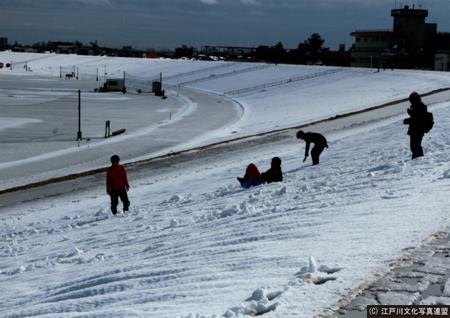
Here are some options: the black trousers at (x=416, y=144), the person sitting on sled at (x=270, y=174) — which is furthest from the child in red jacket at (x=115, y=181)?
the black trousers at (x=416, y=144)

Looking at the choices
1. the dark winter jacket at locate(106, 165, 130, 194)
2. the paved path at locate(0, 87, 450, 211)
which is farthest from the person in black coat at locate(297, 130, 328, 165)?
the paved path at locate(0, 87, 450, 211)

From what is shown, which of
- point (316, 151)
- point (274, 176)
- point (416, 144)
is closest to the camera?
point (416, 144)

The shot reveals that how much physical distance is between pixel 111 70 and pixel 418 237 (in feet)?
389

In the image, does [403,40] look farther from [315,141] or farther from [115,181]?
[115,181]

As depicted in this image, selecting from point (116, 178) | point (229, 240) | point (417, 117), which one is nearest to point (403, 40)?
point (417, 117)

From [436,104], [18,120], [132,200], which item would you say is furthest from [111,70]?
[132,200]

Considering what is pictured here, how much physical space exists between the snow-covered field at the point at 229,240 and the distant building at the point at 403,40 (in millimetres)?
86526

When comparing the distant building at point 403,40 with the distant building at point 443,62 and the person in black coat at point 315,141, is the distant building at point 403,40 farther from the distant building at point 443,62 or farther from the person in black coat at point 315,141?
the person in black coat at point 315,141

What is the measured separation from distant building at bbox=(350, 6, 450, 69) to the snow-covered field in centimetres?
8653

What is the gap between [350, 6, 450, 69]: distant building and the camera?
9656cm

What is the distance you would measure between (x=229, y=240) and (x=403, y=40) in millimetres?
102169

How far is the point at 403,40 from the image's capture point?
Result: 10031 cm

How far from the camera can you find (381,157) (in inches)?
548

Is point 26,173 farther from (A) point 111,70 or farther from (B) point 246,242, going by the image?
(A) point 111,70
